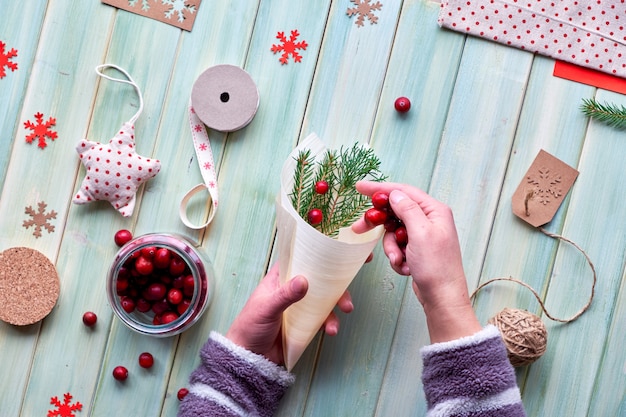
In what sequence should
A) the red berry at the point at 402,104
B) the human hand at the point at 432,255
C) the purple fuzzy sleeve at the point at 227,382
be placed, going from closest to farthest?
the human hand at the point at 432,255 < the purple fuzzy sleeve at the point at 227,382 < the red berry at the point at 402,104

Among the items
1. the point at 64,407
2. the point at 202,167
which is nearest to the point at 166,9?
the point at 202,167

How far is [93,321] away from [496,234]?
831 millimetres

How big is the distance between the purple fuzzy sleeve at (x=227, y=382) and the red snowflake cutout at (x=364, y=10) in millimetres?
691

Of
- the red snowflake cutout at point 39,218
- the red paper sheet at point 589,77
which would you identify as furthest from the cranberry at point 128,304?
the red paper sheet at point 589,77

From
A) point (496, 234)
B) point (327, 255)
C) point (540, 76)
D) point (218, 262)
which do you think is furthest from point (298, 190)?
point (540, 76)

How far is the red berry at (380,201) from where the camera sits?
47.9 inches

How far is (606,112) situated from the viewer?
141 centimetres

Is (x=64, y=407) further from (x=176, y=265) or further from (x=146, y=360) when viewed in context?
(x=176, y=265)

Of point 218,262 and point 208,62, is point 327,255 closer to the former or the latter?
point 218,262

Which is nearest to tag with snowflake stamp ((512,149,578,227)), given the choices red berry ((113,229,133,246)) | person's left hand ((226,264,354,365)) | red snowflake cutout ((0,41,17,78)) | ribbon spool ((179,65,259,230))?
person's left hand ((226,264,354,365))

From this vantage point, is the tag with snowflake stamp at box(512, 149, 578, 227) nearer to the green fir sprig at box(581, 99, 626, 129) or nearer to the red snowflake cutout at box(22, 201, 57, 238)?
the green fir sprig at box(581, 99, 626, 129)

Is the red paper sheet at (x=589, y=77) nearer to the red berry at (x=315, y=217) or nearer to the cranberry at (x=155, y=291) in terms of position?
the red berry at (x=315, y=217)

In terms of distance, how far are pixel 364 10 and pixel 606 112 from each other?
0.53 meters

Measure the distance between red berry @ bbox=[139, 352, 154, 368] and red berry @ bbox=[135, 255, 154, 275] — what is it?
19cm
